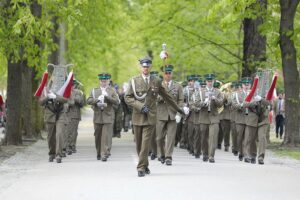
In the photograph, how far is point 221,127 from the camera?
2523 cm

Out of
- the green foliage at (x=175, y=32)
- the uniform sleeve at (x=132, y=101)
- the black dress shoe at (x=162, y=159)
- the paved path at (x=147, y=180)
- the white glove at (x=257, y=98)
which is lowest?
the paved path at (x=147, y=180)

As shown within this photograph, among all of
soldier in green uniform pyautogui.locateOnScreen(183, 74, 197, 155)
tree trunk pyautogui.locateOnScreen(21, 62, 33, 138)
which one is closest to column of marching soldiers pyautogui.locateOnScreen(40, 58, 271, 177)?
soldier in green uniform pyautogui.locateOnScreen(183, 74, 197, 155)

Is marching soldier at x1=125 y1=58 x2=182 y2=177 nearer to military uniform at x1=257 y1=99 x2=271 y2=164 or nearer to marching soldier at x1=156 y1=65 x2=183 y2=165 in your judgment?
marching soldier at x1=156 y1=65 x2=183 y2=165

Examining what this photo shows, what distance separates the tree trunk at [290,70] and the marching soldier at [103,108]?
24.6 ft

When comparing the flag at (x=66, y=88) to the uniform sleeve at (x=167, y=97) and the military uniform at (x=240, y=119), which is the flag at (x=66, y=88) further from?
the military uniform at (x=240, y=119)

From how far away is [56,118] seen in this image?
18.3 m

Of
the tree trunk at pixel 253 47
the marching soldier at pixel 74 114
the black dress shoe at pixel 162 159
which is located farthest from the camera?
the tree trunk at pixel 253 47

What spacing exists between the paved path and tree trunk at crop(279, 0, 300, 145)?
5208mm

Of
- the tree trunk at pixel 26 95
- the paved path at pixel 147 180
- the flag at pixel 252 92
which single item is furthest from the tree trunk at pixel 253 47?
the flag at pixel 252 92

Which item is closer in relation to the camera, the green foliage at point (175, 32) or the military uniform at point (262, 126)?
the military uniform at point (262, 126)

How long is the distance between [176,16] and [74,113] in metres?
16.2

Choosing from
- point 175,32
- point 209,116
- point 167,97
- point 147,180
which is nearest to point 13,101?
point 209,116

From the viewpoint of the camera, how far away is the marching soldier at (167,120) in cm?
1717

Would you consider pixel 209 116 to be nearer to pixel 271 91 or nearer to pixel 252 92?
pixel 252 92
